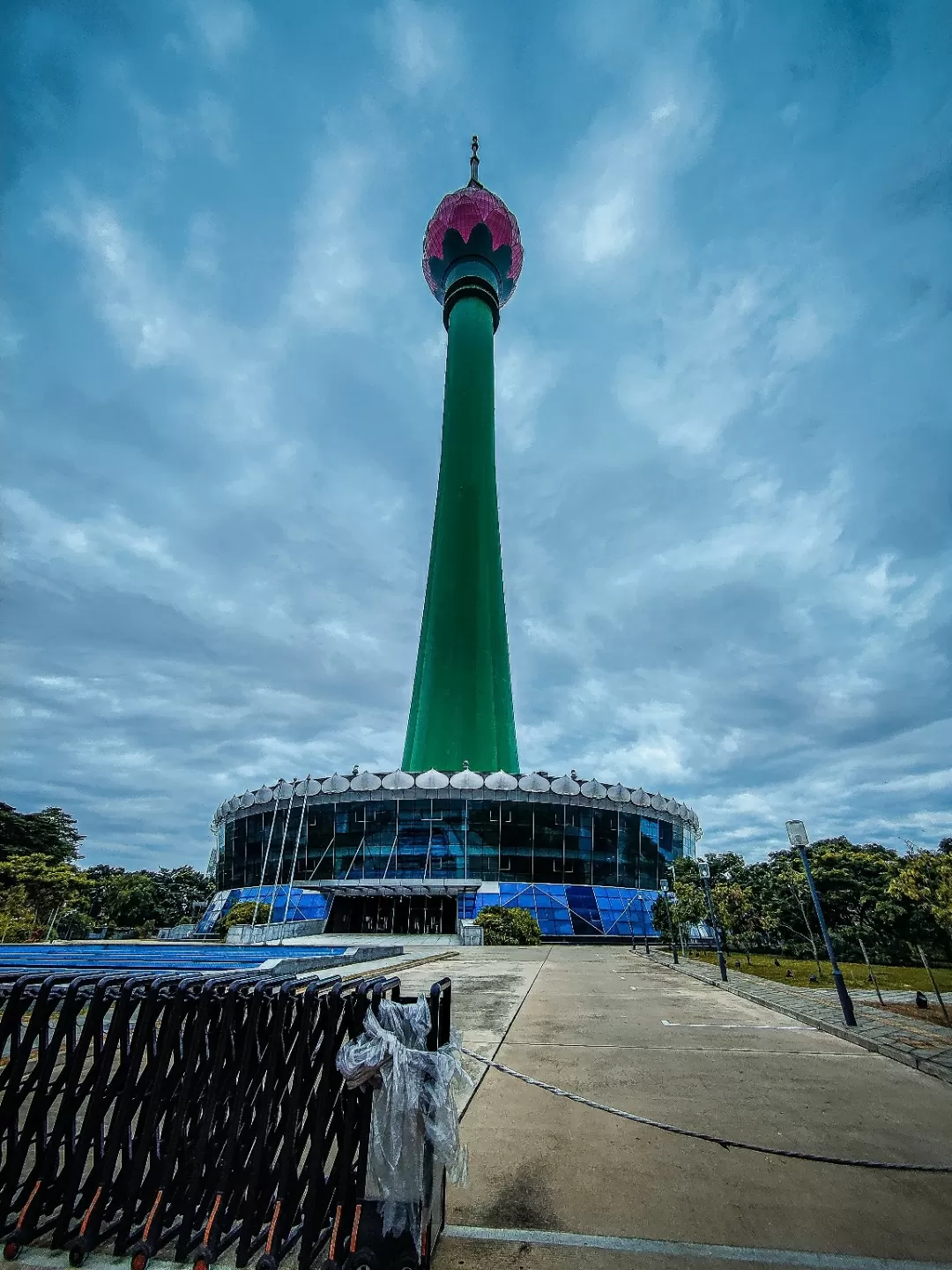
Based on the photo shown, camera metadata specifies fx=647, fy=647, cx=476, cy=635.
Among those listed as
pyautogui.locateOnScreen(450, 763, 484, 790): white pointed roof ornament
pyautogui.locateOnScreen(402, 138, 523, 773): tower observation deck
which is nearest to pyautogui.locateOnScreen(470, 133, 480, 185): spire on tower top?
pyautogui.locateOnScreen(402, 138, 523, 773): tower observation deck

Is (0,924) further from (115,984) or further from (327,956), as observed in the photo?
(115,984)

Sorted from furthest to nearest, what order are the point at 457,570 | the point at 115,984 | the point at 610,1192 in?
the point at 457,570 < the point at 610,1192 < the point at 115,984

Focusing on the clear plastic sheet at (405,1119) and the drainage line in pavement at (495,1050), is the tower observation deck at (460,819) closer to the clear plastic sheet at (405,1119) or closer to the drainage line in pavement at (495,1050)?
the drainage line in pavement at (495,1050)

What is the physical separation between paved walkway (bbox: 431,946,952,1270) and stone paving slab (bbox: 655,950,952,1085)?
332mm

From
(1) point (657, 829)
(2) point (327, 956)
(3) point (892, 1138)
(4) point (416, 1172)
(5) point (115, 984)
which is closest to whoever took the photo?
(4) point (416, 1172)

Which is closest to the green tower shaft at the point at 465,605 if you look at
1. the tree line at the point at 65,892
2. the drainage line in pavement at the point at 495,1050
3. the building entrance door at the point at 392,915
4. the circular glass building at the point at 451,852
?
the circular glass building at the point at 451,852

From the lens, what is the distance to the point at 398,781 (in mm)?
54000

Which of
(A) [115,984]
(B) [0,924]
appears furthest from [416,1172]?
(B) [0,924]

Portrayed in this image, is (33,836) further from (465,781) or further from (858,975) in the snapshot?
(858,975)

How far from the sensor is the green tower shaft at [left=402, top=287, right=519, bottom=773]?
204 feet

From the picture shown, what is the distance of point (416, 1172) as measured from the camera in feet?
12.7

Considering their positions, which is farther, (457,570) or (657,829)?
(457,570)

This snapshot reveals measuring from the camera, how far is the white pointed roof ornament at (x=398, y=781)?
53.8 m

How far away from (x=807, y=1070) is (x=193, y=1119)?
27.1 ft
